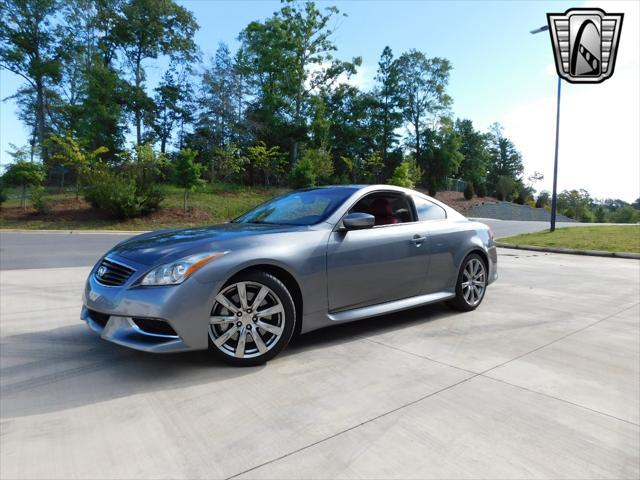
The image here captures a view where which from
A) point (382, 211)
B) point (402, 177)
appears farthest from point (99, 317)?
point (402, 177)

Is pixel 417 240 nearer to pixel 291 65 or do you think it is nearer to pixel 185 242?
pixel 185 242

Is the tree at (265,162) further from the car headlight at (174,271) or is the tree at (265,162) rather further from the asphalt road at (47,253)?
the car headlight at (174,271)

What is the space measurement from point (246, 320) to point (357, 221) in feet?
→ 4.16

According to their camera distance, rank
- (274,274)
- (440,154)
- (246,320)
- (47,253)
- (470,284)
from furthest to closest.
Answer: (440,154), (47,253), (470,284), (274,274), (246,320)

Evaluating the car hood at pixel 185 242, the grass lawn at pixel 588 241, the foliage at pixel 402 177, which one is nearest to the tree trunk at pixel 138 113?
the foliage at pixel 402 177

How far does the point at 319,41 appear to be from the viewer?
3756cm

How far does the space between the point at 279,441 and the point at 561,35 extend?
675cm

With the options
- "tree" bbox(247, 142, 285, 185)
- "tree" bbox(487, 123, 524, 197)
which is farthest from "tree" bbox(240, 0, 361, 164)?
"tree" bbox(487, 123, 524, 197)

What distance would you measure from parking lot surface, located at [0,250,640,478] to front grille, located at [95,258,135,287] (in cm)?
62

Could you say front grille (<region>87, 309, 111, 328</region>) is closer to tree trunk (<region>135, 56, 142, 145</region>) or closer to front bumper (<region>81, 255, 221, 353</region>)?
front bumper (<region>81, 255, 221, 353</region>)

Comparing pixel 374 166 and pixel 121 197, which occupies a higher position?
pixel 374 166

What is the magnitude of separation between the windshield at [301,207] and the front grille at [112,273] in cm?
140

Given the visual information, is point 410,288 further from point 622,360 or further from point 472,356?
point 622,360

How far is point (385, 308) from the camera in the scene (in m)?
3.99
